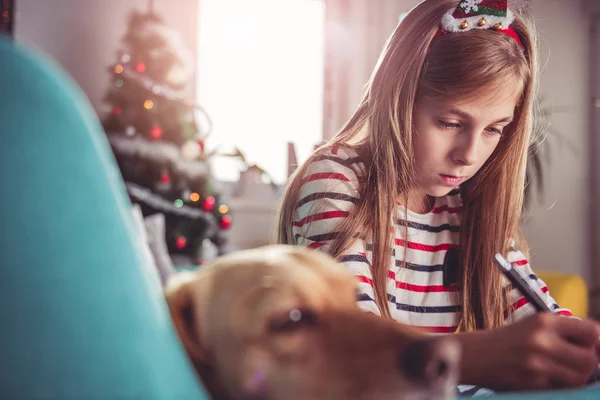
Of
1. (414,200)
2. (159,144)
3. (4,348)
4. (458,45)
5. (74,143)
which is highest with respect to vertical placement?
(458,45)

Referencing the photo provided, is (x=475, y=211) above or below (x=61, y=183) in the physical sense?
below

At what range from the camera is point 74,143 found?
368 millimetres

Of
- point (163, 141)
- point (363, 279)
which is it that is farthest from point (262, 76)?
point (363, 279)

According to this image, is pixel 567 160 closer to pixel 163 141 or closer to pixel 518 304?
pixel 163 141

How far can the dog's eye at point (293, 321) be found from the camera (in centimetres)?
41

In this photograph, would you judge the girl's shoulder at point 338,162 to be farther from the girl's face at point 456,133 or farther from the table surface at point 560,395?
the table surface at point 560,395

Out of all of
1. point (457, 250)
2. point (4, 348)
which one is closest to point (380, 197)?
point (457, 250)

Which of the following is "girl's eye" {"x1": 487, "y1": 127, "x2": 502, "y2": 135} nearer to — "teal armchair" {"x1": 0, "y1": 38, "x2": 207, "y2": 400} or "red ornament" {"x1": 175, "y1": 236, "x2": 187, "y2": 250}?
"teal armchair" {"x1": 0, "y1": 38, "x2": 207, "y2": 400}

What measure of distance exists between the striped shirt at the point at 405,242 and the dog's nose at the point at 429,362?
1.79ft

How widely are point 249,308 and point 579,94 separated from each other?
4565mm

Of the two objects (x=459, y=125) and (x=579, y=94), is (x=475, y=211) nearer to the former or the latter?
(x=459, y=125)

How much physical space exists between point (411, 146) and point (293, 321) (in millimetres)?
782

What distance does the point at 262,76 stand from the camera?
4195mm

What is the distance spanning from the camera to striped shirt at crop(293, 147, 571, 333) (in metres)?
1.02
